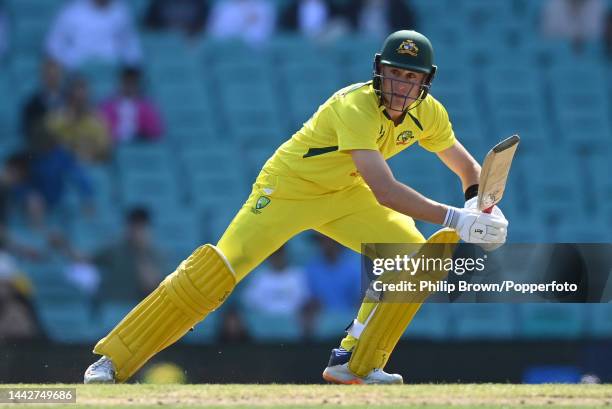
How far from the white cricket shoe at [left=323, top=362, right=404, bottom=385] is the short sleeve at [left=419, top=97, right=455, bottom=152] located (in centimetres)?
108

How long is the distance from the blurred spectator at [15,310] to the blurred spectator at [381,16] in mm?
3871

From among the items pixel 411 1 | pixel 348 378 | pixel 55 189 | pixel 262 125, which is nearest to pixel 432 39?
pixel 411 1

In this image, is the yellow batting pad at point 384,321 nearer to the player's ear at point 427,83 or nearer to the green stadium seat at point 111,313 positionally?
the player's ear at point 427,83

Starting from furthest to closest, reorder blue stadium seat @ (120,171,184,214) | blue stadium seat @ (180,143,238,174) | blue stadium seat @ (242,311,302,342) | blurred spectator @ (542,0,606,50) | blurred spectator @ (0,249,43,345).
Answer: blurred spectator @ (542,0,606,50) → blue stadium seat @ (180,143,238,174) → blue stadium seat @ (120,171,184,214) → blue stadium seat @ (242,311,302,342) → blurred spectator @ (0,249,43,345)

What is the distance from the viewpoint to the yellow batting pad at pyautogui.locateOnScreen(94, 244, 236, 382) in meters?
6.04

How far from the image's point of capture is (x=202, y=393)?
5641 millimetres

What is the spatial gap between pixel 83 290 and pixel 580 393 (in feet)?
15.1

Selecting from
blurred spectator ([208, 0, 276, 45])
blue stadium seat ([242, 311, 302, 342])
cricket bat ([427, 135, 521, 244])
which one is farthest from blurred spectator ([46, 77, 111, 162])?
cricket bat ([427, 135, 521, 244])

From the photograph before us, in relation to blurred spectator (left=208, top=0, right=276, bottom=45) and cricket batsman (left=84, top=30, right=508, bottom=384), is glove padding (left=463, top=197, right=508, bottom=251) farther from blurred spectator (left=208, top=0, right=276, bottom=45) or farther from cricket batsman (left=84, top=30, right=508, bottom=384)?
blurred spectator (left=208, top=0, right=276, bottom=45)

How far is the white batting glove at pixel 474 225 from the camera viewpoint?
5.82 meters

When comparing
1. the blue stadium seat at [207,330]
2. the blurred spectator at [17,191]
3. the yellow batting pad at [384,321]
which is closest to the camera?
the yellow batting pad at [384,321]

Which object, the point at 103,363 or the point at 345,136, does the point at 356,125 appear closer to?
the point at 345,136

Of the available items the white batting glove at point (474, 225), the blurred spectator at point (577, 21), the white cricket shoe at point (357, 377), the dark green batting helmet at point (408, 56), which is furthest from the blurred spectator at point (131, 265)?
the blurred spectator at point (577, 21)

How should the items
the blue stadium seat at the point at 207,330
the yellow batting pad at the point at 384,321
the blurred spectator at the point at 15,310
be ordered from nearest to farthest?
the yellow batting pad at the point at 384,321
the blurred spectator at the point at 15,310
the blue stadium seat at the point at 207,330
